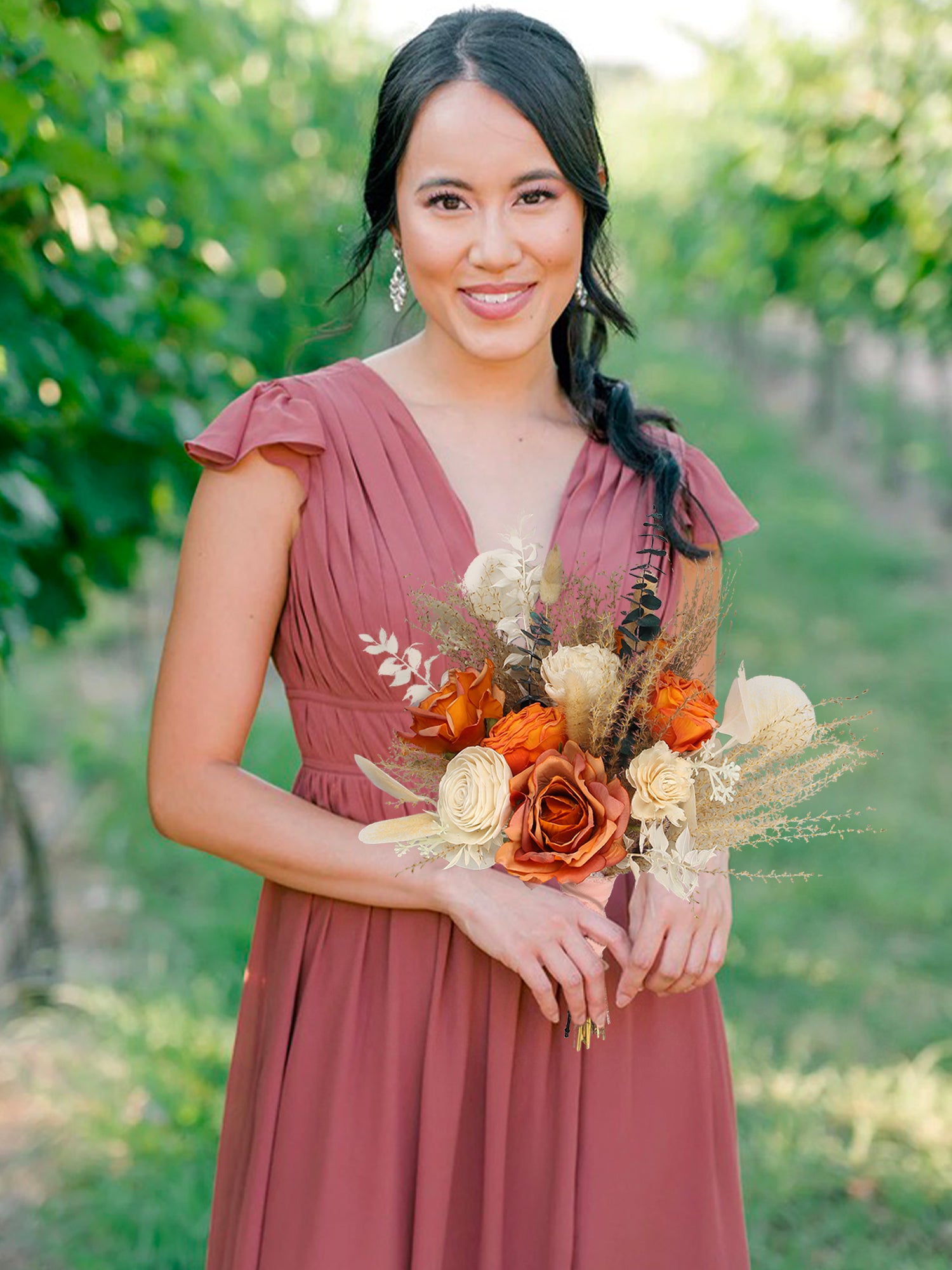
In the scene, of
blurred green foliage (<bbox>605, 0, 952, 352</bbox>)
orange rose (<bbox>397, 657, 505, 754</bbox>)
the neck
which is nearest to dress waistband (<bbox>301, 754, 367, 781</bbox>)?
orange rose (<bbox>397, 657, 505, 754</bbox>)

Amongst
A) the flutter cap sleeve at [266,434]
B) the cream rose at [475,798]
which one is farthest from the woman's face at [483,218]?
the cream rose at [475,798]

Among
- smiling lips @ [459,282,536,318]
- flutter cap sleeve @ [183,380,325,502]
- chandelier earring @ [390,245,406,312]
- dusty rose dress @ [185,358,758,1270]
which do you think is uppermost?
chandelier earring @ [390,245,406,312]

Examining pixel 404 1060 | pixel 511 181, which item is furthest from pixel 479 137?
pixel 404 1060

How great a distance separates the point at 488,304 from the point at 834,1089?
128 inches

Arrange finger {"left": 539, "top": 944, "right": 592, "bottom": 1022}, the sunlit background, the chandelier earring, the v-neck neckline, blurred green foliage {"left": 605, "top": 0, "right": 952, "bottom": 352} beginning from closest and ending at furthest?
finger {"left": 539, "top": 944, "right": 592, "bottom": 1022}, the v-neck neckline, the chandelier earring, the sunlit background, blurred green foliage {"left": 605, "top": 0, "right": 952, "bottom": 352}

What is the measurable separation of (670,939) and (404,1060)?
0.41 meters

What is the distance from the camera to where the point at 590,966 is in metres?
1.96

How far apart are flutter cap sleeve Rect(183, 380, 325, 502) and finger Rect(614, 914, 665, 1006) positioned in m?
0.76

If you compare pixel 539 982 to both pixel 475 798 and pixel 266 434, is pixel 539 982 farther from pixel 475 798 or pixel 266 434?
pixel 266 434

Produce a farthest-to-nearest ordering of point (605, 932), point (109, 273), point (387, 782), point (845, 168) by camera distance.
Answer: point (845, 168) < point (109, 273) < point (605, 932) < point (387, 782)

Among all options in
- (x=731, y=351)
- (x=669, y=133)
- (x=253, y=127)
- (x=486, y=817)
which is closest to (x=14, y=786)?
(x=486, y=817)

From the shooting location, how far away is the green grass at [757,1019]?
156 inches

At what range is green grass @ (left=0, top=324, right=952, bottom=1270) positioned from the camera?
397 cm

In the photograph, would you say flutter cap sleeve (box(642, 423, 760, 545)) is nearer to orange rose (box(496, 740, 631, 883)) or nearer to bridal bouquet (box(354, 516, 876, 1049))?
bridal bouquet (box(354, 516, 876, 1049))
